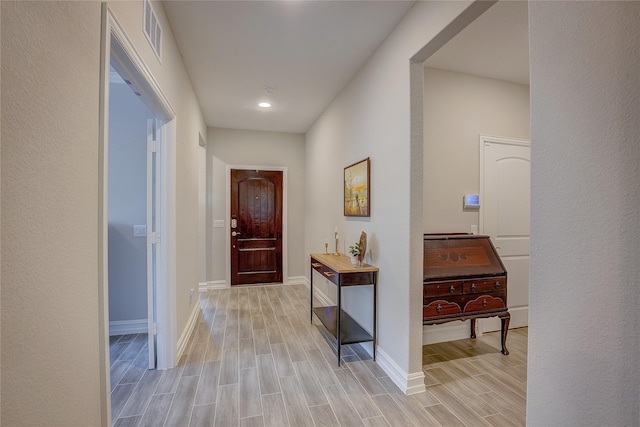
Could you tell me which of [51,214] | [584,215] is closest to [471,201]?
[584,215]

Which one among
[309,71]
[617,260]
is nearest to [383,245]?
[617,260]

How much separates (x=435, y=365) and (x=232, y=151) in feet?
14.2

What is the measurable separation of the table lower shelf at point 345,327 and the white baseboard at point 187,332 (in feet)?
4.35

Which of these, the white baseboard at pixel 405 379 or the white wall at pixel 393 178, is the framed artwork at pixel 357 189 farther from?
the white baseboard at pixel 405 379

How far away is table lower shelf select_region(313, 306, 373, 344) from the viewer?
2591 millimetres

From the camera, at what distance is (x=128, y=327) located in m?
3.06

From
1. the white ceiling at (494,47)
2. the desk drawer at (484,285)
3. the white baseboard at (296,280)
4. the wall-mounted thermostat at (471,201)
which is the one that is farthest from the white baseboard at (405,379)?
the white baseboard at (296,280)

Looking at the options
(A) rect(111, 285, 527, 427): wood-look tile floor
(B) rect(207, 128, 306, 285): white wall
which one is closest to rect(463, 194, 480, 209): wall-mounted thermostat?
(A) rect(111, 285, 527, 427): wood-look tile floor

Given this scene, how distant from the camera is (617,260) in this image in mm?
922

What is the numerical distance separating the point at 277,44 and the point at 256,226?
128 inches

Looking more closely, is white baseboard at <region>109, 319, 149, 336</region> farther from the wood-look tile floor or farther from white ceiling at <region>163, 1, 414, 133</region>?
white ceiling at <region>163, 1, 414, 133</region>

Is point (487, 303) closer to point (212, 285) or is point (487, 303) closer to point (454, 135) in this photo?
point (454, 135)

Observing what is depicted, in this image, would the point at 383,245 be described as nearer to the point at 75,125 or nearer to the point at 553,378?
the point at 553,378

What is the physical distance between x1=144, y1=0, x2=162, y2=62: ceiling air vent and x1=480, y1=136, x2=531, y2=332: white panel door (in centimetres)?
298
